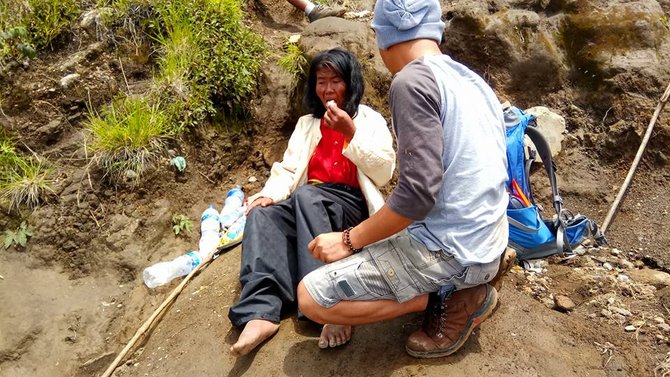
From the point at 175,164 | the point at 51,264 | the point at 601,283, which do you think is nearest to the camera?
the point at 601,283

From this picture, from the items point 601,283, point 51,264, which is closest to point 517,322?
point 601,283

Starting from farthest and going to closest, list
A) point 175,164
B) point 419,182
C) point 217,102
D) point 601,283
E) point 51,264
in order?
point 217,102, point 175,164, point 51,264, point 601,283, point 419,182

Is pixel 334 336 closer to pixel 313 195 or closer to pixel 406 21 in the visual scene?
pixel 313 195

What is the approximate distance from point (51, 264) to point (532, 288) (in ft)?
12.0

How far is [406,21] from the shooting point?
220 centimetres

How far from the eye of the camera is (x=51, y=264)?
14.0ft

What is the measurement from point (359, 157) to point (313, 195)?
0.40 m

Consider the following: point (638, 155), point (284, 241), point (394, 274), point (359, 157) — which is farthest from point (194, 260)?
point (638, 155)

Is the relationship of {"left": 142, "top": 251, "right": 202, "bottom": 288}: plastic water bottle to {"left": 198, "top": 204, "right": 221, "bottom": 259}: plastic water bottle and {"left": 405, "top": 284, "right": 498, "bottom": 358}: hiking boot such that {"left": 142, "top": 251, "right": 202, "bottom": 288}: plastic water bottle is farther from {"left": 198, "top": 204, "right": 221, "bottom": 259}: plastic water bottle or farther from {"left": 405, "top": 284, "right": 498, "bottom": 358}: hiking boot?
{"left": 405, "top": 284, "right": 498, "bottom": 358}: hiking boot

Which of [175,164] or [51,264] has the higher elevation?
[175,164]

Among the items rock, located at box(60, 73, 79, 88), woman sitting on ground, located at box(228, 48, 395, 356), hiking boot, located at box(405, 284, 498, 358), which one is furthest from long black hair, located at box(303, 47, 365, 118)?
rock, located at box(60, 73, 79, 88)

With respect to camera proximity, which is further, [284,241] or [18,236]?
[18,236]

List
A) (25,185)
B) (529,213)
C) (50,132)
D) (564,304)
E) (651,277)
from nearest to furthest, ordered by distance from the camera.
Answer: (564,304), (529,213), (651,277), (25,185), (50,132)

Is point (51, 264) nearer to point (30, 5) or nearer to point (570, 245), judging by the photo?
point (30, 5)
